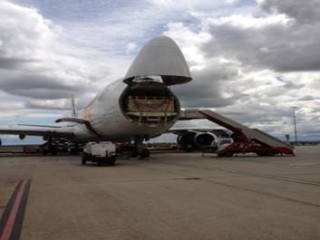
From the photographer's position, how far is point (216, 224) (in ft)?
25.4

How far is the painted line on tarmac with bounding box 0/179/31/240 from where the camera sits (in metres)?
7.19

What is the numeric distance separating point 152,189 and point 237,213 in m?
4.69

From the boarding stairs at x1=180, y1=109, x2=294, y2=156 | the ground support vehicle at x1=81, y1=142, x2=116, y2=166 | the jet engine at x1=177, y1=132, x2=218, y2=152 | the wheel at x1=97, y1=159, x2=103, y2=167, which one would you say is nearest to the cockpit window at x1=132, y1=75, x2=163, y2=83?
the ground support vehicle at x1=81, y1=142, x2=116, y2=166

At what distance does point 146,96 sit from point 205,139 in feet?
58.8

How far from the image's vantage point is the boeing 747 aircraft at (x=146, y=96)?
28.0 metres

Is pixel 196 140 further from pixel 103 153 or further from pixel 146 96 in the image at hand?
pixel 103 153

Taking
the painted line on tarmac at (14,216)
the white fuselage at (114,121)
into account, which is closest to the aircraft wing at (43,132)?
the white fuselage at (114,121)

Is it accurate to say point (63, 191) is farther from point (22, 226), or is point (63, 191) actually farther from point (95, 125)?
point (95, 125)

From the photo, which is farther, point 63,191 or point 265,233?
Answer: point 63,191

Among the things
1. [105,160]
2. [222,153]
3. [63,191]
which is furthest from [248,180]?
[222,153]

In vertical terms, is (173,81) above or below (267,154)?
above

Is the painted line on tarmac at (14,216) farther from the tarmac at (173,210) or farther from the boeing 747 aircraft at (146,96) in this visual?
the boeing 747 aircraft at (146,96)

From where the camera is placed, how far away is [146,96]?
100.0ft

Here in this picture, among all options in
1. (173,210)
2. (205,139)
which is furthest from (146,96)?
(173,210)
